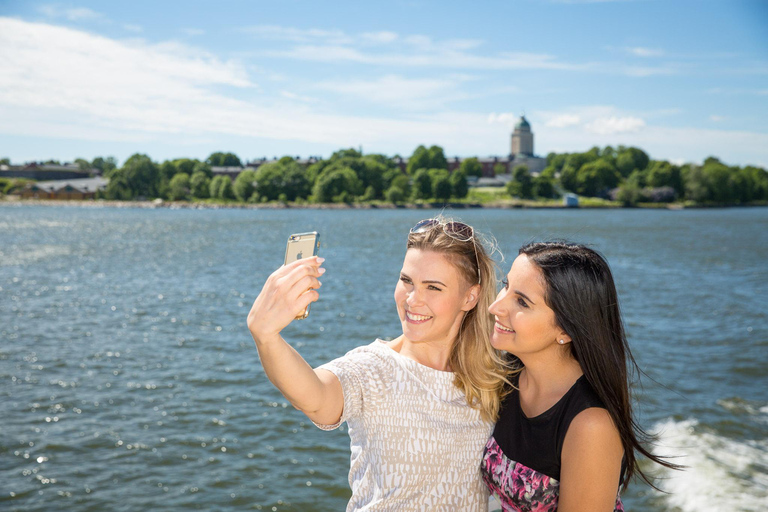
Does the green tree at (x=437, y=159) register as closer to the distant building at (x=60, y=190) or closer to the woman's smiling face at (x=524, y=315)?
Answer: the distant building at (x=60, y=190)

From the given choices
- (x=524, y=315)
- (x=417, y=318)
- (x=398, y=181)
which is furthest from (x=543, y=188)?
(x=417, y=318)

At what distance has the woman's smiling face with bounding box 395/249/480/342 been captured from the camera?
3.02m

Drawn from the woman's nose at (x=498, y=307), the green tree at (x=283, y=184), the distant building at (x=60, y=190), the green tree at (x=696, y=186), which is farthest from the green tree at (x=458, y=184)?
the woman's nose at (x=498, y=307)

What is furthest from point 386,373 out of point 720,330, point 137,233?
point 137,233

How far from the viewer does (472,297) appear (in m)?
3.22

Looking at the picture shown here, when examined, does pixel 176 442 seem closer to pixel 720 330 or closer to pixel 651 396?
pixel 651 396

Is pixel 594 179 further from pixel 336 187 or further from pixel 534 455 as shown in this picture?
pixel 534 455

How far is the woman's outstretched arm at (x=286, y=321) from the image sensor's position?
221 cm

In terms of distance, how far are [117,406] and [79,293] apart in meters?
15.4

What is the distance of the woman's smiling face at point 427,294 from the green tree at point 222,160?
656 feet

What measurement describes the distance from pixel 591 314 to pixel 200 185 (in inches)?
6093

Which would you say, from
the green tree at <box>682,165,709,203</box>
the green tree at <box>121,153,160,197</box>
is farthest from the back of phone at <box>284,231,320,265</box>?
the green tree at <box>121,153,160,197</box>

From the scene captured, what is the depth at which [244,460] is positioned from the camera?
33.7ft

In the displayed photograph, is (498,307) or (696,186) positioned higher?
(696,186)
